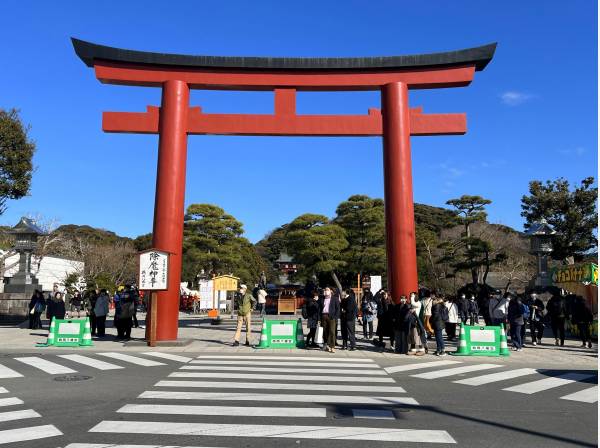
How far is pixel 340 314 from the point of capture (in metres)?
12.9

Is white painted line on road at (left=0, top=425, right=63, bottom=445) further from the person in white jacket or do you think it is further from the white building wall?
the white building wall

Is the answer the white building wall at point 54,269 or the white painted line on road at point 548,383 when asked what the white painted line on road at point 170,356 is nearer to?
the white painted line on road at point 548,383

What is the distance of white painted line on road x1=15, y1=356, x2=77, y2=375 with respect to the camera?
9031 millimetres

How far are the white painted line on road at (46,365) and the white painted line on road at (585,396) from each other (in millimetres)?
8471

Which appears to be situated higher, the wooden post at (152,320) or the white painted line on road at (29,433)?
the wooden post at (152,320)

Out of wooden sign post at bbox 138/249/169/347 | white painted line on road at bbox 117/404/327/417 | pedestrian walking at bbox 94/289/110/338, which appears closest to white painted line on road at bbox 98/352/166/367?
wooden sign post at bbox 138/249/169/347

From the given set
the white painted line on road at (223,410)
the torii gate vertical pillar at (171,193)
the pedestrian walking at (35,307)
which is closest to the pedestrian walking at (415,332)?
the white painted line on road at (223,410)

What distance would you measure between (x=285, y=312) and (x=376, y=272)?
10022 mm

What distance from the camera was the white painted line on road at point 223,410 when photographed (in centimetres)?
581

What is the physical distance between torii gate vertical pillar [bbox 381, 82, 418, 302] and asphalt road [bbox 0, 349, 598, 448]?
398 centimetres

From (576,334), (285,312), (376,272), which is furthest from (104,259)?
(576,334)

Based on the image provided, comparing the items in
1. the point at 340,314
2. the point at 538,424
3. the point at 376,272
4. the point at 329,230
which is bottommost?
the point at 538,424

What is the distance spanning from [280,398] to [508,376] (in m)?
4.86

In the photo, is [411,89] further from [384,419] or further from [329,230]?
[329,230]
